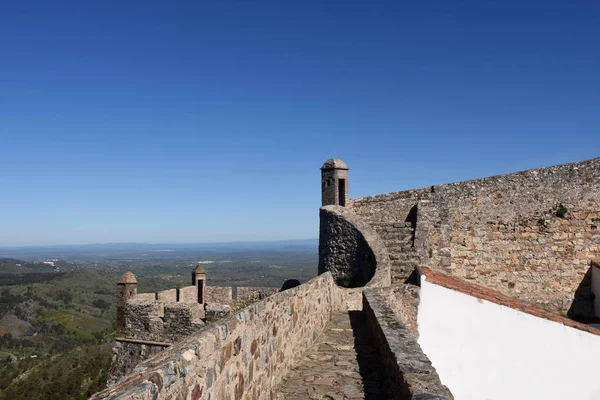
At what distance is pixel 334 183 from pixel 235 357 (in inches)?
536

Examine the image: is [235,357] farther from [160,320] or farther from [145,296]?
[145,296]

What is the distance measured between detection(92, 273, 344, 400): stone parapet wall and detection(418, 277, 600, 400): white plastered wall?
125 inches

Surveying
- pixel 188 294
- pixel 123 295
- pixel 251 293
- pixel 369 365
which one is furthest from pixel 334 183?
pixel 369 365

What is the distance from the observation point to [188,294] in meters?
18.7

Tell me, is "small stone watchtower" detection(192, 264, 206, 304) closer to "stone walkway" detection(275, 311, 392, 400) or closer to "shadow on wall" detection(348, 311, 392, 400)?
"shadow on wall" detection(348, 311, 392, 400)

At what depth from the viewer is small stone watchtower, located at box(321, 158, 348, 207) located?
17234mm

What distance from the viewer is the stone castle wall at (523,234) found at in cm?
1320

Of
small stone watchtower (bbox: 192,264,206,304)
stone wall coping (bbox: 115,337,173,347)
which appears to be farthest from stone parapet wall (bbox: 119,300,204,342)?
small stone watchtower (bbox: 192,264,206,304)

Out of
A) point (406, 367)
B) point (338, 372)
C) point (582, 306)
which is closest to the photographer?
point (406, 367)

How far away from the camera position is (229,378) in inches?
145

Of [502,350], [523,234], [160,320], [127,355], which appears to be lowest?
[127,355]

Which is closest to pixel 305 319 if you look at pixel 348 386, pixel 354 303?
Answer: pixel 348 386

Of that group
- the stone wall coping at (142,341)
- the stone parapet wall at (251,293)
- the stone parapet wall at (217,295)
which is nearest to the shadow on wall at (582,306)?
the stone parapet wall at (251,293)

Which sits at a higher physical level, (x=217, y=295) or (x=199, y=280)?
(x=199, y=280)
